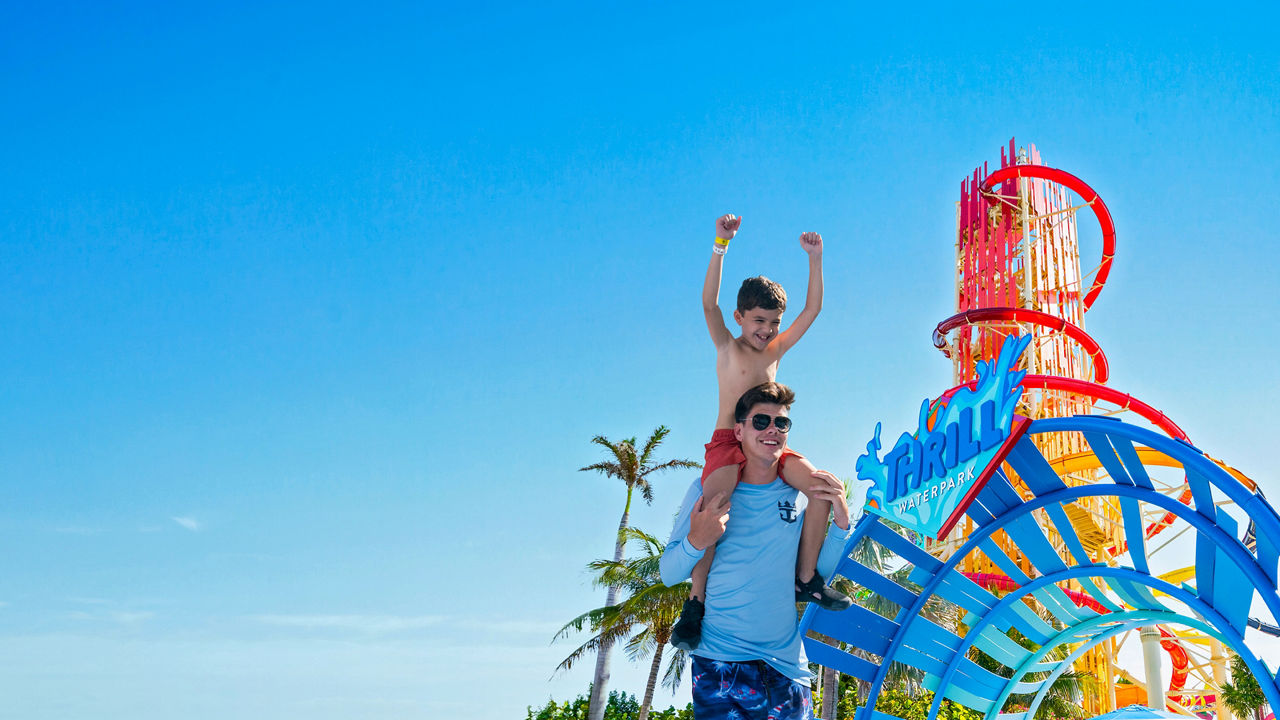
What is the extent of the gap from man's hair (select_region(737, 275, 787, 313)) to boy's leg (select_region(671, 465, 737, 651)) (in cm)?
94

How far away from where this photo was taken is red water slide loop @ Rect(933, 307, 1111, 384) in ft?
60.0

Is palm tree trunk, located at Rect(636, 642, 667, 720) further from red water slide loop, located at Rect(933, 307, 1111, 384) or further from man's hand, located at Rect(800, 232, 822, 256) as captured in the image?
man's hand, located at Rect(800, 232, 822, 256)

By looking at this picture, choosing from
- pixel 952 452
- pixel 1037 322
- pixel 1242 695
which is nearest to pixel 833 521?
pixel 952 452

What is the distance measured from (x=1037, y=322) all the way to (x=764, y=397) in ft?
49.1

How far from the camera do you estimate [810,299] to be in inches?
225

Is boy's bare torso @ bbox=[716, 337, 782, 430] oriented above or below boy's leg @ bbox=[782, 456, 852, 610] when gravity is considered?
above

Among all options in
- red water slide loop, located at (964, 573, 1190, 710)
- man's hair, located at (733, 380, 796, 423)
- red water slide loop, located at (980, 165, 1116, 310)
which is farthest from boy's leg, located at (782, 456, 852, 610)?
red water slide loop, located at (980, 165, 1116, 310)

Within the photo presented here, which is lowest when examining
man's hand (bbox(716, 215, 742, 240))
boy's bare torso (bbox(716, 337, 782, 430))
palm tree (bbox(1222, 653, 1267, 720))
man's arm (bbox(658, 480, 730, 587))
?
man's arm (bbox(658, 480, 730, 587))

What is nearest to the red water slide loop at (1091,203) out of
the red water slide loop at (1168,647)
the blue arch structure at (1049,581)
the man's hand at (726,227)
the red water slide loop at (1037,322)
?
the red water slide loop at (1037,322)

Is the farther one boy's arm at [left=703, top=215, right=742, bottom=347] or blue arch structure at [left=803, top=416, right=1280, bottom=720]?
blue arch structure at [left=803, top=416, right=1280, bottom=720]

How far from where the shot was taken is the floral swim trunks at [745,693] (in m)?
4.90

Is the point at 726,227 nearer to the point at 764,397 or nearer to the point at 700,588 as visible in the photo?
the point at 764,397

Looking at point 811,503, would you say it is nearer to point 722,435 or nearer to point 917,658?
point 722,435

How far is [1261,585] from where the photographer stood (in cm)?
552
